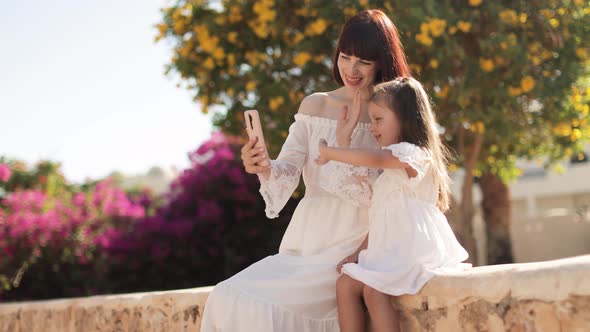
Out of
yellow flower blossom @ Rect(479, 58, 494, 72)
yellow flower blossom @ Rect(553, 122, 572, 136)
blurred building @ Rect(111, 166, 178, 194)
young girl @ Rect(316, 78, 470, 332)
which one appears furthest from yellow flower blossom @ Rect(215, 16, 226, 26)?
blurred building @ Rect(111, 166, 178, 194)

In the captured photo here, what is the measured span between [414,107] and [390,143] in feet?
0.55

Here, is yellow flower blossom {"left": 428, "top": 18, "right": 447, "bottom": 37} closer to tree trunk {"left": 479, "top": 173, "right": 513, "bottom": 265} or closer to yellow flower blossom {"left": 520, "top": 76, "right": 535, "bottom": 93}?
yellow flower blossom {"left": 520, "top": 76, "right": 535, "bottom": 93}

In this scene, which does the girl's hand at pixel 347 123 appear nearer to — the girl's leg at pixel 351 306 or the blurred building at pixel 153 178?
the girl's leg at pixel 351 306

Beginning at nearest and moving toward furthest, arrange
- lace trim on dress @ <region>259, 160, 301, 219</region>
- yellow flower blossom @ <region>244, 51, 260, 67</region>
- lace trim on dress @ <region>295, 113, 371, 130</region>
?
lace trim on dress @ <region>259, 160, 301, 219</region>, lace trim on dress @ <region>295, 113, 371, 130</region>, yellow flower blossom @ <region>244, 51, 260, 67</region>

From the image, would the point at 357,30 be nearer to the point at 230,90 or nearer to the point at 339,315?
the point at 339,315

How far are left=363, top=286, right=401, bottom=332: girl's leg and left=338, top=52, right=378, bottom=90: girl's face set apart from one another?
101 cm

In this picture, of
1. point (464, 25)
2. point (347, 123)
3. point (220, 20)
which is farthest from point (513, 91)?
point (347, 123)

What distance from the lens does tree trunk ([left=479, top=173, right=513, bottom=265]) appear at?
26.1 ft

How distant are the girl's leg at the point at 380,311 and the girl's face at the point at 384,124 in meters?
0.61

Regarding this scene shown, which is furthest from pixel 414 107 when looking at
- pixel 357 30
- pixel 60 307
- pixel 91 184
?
pixel 91 184

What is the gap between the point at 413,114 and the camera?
2.81m

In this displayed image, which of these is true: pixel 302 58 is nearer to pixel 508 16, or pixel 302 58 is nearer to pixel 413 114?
pixel 508 16

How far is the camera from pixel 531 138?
21.9 ft

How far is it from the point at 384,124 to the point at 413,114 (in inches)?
4.8
